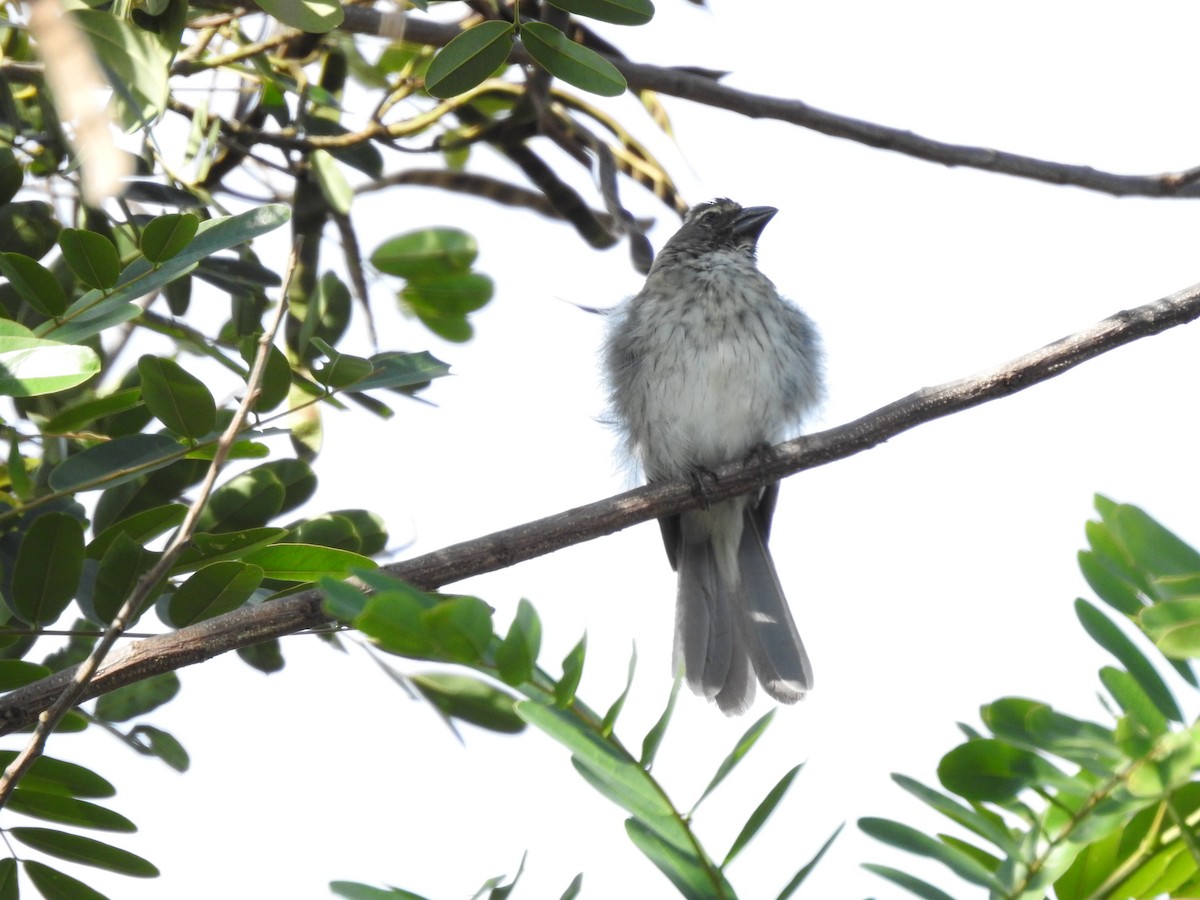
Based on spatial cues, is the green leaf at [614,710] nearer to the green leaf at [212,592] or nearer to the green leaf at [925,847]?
the green leaf at [925,847]

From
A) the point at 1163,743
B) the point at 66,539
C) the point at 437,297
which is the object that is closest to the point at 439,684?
the point at 66,539

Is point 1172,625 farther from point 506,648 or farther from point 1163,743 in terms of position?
point 506,648

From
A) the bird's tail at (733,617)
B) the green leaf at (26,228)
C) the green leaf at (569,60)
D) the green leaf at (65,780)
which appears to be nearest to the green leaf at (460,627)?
the green leaf at (65,780)

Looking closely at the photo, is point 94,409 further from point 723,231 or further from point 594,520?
point 723,231

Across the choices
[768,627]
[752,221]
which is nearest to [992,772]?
[768,627]

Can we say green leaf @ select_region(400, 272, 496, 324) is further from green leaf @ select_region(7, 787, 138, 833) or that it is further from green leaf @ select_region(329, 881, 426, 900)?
green leaf @ select_region(329, 881, 426, 900)

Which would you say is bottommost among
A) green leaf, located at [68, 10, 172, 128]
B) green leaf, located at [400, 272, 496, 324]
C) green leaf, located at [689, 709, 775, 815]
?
green leaf, located at [689, 709, 775, 815]

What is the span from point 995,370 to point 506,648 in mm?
1583

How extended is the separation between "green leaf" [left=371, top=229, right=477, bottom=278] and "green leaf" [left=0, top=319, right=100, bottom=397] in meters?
1.57

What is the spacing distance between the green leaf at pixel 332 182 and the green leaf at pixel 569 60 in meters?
0.85

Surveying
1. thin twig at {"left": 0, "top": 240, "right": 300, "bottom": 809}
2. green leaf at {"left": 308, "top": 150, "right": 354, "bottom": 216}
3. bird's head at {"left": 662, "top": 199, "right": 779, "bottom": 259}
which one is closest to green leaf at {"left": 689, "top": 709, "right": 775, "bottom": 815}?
thin twig at {"left": 0, "top": 240, "right": 300, "bottom": 809}

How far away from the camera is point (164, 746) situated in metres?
2.44

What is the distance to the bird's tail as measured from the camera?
14.4 ft

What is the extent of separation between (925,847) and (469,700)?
4.94ft
